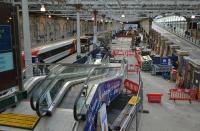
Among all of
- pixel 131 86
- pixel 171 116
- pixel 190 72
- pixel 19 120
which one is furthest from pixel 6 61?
pixel 190 72

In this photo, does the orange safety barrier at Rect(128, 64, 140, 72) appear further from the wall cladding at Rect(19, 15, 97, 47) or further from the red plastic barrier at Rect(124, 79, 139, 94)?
the wall cladding at Rect(19, 15, 97, 47)

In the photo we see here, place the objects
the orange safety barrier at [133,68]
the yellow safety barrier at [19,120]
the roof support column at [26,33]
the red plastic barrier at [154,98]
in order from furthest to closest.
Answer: the orange safety barrier at [133,68] < the red plastic barrier at [154,98] < the roof support column at [26,33] < the yellow safety barrier at [19,120]

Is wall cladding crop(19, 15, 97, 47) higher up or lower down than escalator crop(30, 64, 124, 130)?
higher up

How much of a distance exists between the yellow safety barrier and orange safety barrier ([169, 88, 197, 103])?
9766 millimetres

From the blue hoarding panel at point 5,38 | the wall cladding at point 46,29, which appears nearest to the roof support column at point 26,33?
the blue hoarding panel at point 5,38

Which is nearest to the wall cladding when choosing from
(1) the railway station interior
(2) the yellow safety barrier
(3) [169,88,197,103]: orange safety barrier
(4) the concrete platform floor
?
(3) [169,88,197,103]: orange safety barrier

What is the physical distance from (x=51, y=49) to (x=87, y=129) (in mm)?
19622

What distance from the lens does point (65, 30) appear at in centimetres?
4747

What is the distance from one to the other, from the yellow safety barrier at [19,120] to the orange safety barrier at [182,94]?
9.77 meters

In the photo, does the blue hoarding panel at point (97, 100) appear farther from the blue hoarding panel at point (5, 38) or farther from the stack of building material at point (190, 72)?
the stack of building material at point (190, 72)

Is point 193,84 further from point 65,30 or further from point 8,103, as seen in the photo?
point 65,30

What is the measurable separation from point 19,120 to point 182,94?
1122 cm

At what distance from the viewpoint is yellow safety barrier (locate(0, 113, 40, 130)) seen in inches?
233

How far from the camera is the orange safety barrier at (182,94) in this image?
14.1 m
